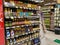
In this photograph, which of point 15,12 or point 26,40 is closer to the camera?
point 15,12

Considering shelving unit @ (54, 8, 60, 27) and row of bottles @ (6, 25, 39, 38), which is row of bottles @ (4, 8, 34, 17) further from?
shelving unit @ (54, 8, 60, 27)

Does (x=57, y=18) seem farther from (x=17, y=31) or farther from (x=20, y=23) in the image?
(x=17, y=31)

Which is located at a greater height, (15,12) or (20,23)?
(15,12)

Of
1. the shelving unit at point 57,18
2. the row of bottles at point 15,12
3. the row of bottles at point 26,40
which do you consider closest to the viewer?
the row of bottles at point 15,12

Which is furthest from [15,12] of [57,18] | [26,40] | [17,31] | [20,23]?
[57,18]

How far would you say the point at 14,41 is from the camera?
361cm

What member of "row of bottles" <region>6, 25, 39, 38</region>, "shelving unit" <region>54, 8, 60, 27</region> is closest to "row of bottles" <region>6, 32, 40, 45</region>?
"row of bottles" <region>6, 25, 39, 38</region>

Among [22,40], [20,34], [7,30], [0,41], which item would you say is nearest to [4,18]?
[7,30]

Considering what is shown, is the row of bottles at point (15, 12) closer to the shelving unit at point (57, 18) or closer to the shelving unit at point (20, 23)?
the shelving unit at point (20, 23)

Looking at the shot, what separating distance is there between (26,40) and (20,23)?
2.16 feet

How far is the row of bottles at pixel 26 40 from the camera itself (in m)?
3.53

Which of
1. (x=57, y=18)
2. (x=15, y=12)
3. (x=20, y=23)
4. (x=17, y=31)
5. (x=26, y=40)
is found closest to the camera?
(x=15, y=12)

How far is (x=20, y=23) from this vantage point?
3822 millimetres

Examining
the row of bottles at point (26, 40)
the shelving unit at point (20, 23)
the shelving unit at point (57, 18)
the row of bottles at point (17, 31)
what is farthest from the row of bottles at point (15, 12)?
the shelving unit at point (57, 18)
